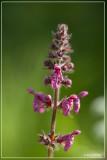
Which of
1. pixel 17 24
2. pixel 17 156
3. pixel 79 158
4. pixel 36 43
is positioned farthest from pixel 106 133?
pixel 17 24

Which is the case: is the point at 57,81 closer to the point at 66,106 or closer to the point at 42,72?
the point at 66,106

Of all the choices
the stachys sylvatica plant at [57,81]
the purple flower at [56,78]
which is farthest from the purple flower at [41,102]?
the purple flower at [56,78]

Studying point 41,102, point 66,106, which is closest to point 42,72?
point 41,102

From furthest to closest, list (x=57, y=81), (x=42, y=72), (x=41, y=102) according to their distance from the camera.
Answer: (x=42, y=72) < (x=41, y=102) < (x=57, y=81)

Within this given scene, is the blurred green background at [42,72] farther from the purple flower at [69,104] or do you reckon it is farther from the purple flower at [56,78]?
the purple flower at [56,78]

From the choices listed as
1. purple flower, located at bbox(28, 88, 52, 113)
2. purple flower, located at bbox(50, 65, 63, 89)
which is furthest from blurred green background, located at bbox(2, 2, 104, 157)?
purple flower, located at bbox(50, 65, 63, 89)

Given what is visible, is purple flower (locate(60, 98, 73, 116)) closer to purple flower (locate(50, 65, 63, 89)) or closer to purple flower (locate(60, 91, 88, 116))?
purple flower (locate(60, 91, 88, 116))

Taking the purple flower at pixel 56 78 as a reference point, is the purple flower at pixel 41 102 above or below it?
below
